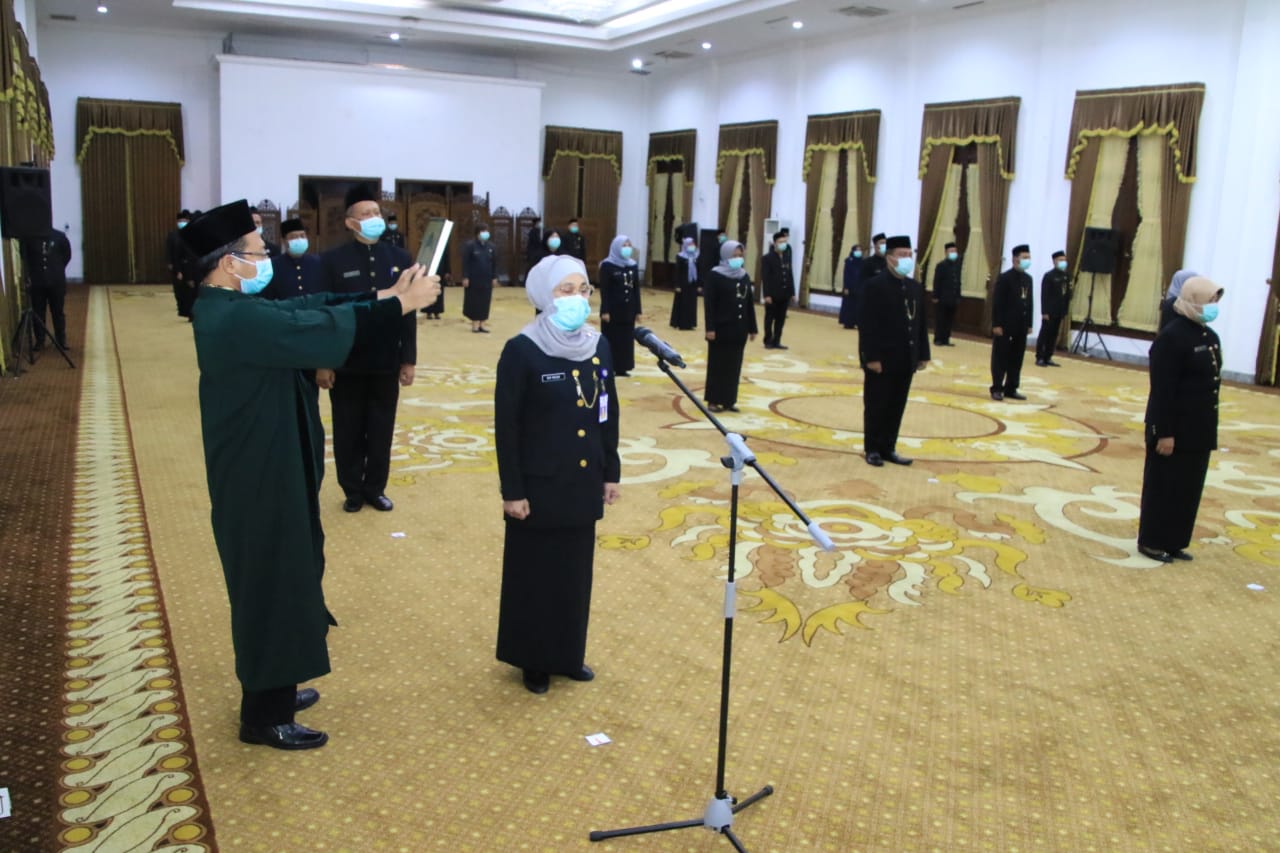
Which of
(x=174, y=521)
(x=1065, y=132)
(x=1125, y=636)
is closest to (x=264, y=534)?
(x=174, y=521)

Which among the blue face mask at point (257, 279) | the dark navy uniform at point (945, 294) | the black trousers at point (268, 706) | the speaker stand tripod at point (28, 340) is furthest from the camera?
the dark navy uniform at point (945, 294)

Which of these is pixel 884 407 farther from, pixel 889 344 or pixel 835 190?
pixel 835 190

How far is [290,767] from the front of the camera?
2.75 meters

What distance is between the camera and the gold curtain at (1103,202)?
12.2m

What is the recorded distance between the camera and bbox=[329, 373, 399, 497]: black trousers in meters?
4.93

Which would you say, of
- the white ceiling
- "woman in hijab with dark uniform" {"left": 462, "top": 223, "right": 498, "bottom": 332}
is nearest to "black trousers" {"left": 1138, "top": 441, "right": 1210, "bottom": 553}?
"woman in hijab with dark uniform" {"left": 462, "top": 223, "right": 498, "bottom": 332}

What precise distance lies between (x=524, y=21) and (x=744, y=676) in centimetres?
1637

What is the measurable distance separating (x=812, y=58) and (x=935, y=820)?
16.1 m

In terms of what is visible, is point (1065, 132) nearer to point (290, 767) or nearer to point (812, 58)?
point (812, 58)

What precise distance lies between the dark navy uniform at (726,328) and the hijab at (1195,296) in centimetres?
350

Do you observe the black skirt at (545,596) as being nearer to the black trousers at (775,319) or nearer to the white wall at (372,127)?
the black trousers at (775,319)

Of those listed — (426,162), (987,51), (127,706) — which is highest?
(987,51)

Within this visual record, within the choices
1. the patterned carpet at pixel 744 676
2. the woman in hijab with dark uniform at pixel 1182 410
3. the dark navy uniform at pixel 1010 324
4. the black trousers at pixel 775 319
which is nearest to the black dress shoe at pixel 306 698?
the patterned carpet at pixel 744 676

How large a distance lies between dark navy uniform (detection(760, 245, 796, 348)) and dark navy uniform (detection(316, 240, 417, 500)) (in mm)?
7323
